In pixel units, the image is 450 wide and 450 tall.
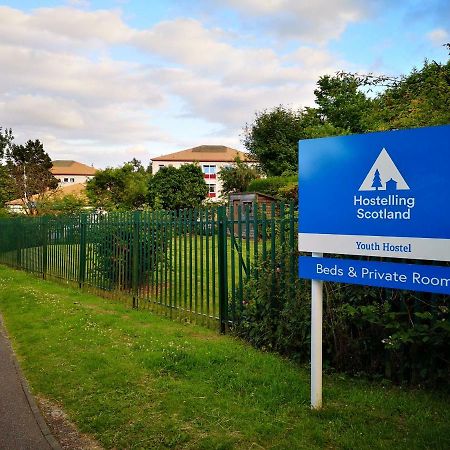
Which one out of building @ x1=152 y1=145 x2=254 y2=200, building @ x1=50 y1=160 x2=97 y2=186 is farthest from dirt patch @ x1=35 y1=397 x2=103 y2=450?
building @ x1=50 y1=160 x2=97 y2=186

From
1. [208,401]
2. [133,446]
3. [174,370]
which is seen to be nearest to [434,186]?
[208,401]

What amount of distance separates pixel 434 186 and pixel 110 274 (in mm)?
8346

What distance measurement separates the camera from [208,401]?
4.52 meters

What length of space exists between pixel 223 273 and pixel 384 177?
12.0 feet

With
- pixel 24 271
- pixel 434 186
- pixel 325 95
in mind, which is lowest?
pixel 24 271

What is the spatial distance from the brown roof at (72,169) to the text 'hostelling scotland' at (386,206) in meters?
100

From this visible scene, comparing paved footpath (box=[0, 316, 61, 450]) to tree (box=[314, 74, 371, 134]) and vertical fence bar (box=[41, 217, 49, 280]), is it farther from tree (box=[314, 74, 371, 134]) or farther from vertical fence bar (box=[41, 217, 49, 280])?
tree (box=[314, 74, 371, 134])

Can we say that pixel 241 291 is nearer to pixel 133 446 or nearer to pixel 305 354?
pixel 305 354

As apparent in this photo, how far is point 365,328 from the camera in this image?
5023 mm

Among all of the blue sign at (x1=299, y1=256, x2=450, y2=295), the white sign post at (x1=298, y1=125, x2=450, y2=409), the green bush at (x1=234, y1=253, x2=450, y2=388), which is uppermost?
the white sign post at (x1=298, y1=125, x2=450, y2=409)

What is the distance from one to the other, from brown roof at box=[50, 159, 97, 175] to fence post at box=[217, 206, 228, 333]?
97005 mm

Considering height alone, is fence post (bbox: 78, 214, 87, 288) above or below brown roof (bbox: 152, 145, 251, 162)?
below

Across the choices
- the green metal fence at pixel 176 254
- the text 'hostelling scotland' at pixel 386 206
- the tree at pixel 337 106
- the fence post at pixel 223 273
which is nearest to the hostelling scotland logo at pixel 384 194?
the text 'hostelling scotland' at pixel 386 206

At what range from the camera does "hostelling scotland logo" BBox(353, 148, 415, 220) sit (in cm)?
370
